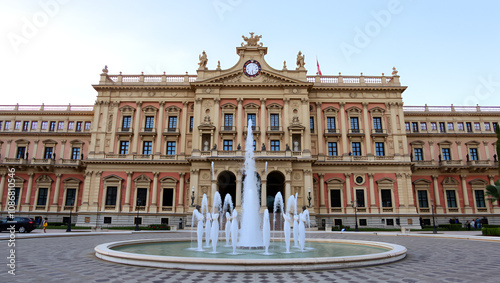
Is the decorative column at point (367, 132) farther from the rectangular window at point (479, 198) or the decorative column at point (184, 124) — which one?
the decorative column at point (184, 124)

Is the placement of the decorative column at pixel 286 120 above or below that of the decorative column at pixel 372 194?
above

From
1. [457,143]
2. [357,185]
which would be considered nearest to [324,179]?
[357,185]

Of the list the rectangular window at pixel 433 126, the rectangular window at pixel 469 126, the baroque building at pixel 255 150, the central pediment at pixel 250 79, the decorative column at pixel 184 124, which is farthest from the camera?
the rectangular window at pixel 469 126

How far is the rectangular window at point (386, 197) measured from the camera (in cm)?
4212

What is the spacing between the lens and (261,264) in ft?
34.0

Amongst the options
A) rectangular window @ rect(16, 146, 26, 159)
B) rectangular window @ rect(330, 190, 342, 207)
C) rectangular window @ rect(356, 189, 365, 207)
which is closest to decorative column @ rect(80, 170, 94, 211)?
rectangular window @ rect(16, 146, 26, 159)

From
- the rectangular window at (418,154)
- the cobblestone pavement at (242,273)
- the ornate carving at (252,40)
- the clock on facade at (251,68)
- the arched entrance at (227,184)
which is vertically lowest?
the cobblestone pavement at (242,273)

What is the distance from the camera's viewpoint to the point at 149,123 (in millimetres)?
45562

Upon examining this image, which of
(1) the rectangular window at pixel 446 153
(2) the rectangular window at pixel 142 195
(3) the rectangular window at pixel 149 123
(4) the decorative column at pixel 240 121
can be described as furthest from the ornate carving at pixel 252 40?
(1) the rectangular window at pixel 446 153

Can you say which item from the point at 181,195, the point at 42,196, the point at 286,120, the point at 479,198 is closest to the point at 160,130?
the point at 181,195

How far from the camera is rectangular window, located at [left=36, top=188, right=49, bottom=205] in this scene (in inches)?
1788

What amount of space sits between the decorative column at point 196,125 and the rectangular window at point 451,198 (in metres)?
36.6

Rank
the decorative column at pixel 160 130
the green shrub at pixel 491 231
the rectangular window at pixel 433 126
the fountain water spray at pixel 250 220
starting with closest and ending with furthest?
the fountain water spray at pixel 250 220 < the green shrub at pixel 491 231 < the decorative column at pixel 160 130 < the rectangular window at pixel 433 126

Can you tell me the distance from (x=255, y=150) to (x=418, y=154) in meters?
26.0
